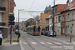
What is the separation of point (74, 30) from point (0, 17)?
17110 millimetres

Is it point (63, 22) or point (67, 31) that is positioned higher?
point (63, 22)

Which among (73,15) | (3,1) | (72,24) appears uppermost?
(3,1)

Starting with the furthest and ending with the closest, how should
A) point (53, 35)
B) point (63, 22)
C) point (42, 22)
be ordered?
point (42, 22), point (63, 22), point (53, 35)

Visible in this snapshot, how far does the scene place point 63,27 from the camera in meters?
41.3

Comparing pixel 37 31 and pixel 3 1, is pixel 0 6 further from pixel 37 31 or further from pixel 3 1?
pixel 37 31

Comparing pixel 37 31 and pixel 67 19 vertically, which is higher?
pixel 67 19

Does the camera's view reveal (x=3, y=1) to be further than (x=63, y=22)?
No

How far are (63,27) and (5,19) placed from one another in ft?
58.6

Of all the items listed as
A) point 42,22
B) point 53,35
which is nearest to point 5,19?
point 53,35

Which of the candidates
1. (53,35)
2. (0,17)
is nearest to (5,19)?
(0,17)

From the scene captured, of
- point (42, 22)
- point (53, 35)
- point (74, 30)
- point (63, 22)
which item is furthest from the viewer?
point (42, 22)

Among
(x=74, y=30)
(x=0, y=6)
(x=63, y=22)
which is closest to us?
(x=0, y=6)

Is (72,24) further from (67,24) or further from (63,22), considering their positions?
(63,22)

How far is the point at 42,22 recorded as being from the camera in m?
74.4
